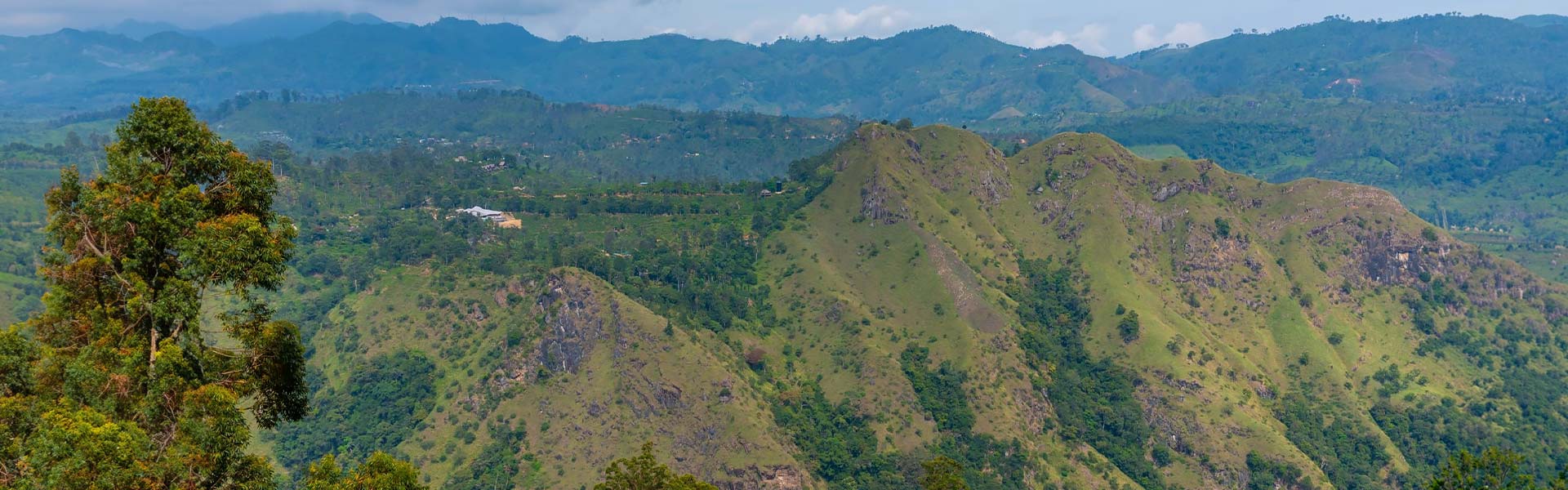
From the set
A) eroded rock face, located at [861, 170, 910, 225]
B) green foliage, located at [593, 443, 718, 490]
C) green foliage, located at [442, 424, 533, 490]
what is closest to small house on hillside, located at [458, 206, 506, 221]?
eroded rock face, located at [861, 170, 910, 225]

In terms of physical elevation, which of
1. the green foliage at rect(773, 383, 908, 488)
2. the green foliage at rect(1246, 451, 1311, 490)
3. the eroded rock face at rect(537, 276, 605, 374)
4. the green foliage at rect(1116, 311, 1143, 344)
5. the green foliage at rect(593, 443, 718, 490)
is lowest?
the green foliage at rect(1246, 451, 1311, 490)

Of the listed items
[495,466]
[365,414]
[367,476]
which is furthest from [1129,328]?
[367,476]

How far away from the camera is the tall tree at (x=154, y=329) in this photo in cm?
2712

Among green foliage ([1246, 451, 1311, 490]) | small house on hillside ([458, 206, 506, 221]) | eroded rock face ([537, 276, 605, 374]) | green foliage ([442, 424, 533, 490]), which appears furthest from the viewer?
small house on hillside ([458, 206, 506, 221])

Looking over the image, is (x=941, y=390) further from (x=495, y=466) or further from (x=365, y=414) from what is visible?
(x=365, y=414)

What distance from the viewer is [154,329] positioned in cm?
2881

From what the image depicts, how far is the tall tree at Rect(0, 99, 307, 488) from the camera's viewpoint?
2712 cm

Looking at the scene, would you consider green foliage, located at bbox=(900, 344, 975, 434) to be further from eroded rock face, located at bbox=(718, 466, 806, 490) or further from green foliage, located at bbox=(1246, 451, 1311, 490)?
green foliage, located at bbox=(1246, 451, 1311, 490)

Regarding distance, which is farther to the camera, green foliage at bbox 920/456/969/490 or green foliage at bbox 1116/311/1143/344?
green foliage at bbox 1116/311/1143/344

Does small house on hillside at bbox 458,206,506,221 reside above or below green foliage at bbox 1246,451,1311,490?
above

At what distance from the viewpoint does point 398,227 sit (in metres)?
149

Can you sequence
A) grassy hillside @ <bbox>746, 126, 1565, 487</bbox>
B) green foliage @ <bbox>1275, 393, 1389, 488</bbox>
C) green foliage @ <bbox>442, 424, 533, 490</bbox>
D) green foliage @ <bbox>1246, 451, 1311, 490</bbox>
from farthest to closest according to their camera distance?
grassy hillside @ <bbox>746, 126, 1565, 487</bbox> → green foliage @ <bbox>1275, 393, 1389, 488</bbox> → green foliage @ <bbox>1246, 451, 1311, 490</bbox> → green foliage @ <bbox>442, 424, 533, 490</bbox>

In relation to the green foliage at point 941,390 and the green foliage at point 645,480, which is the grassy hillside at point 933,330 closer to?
the green foliage at point 941,390

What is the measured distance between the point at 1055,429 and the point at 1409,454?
41.6m
